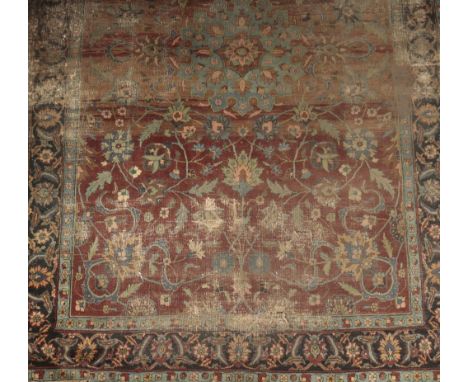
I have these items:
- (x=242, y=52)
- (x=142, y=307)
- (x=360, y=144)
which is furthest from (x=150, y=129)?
(x=360, y=144)

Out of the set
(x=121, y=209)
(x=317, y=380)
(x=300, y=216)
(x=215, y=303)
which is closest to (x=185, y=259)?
(x=215, y=303)

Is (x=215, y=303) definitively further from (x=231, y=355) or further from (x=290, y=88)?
(x=290, y=88)

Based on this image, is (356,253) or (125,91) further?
(125,91)

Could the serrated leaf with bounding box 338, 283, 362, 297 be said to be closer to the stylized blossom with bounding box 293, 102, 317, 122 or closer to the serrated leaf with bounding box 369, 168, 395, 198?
the serrated leaf with bounding box 369, 168, 395, 198

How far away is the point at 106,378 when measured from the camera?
2.06 metres

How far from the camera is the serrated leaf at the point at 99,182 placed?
7.15 feet

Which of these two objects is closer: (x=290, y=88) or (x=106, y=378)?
(x=106, y=378)

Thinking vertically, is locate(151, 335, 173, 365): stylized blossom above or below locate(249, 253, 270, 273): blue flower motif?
below

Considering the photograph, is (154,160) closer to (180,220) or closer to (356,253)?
(180,220)

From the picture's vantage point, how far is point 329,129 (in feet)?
7.18

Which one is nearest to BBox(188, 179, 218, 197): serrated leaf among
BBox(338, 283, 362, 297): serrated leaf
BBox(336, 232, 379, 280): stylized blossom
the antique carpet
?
the antique carpet

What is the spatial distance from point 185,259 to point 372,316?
2.84ft

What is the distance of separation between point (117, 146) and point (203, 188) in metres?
0.45

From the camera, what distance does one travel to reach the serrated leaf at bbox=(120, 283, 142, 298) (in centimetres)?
213
